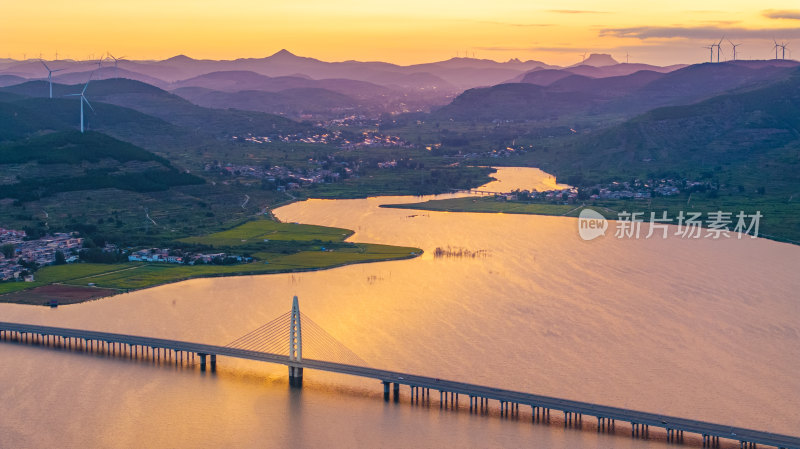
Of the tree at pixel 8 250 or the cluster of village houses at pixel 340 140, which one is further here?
the cluster of village houses at pixel 340 140

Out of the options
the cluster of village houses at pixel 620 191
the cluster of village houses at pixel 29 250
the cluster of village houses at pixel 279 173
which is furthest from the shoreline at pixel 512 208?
the cluster of village houses at pixel 29 250

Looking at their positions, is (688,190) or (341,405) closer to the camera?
(341,405)

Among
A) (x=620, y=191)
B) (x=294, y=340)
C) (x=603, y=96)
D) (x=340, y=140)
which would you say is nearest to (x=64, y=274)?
(x=294, y=340)

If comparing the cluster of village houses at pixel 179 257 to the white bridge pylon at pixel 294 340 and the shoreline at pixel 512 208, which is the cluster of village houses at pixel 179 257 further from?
the shoreline at pixel 512 208

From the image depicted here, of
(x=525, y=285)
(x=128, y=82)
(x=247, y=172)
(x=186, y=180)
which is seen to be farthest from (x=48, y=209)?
(x=128, y=82)

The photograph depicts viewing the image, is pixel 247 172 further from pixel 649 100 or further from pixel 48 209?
pixel 649 100
